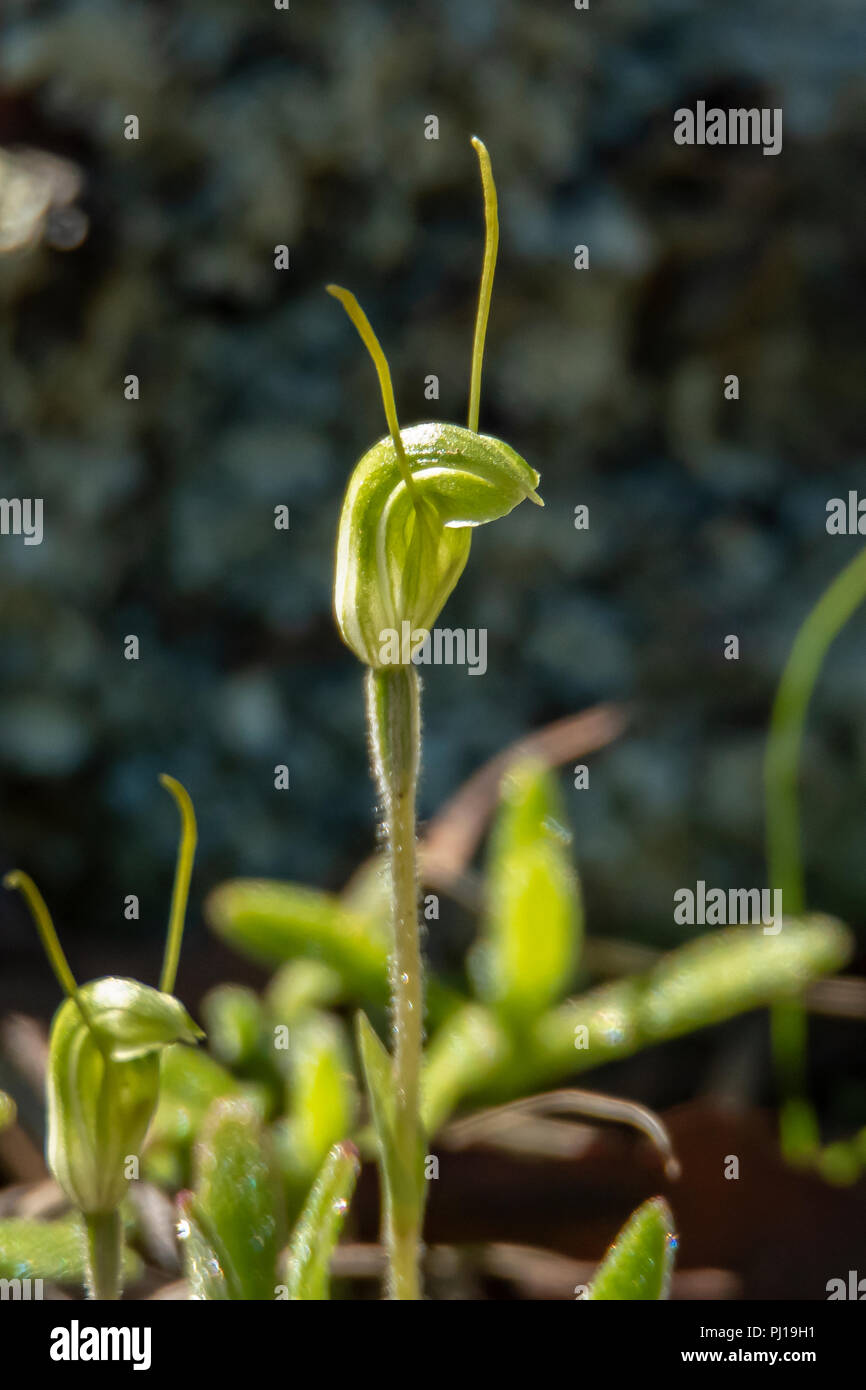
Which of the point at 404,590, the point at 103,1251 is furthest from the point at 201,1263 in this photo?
the point at 404,590

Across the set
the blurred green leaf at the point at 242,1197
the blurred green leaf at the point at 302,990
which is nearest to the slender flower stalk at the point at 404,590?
the blurred green leaf at the point at 242,1197

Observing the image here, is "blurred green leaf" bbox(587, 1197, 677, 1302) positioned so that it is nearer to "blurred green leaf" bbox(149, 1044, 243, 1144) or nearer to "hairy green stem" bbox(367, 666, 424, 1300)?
"hairy green stem" bbox(367, 666, 424, 1300)

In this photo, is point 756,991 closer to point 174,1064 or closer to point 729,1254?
point 729,1254

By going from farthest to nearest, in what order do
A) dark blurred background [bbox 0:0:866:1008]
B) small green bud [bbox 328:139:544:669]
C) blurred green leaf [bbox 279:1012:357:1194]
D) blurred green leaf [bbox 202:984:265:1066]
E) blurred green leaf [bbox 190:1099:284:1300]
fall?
dark blurred background [bbox 0:0:866:1008], blurred green leaf [bbox 202:984:265:1066], blurred green leaf [bbox 279:1012:357:1194], blurred green leaf [bbox 190:1099:284:1300], small green bud [bbox 328:139:544:669]

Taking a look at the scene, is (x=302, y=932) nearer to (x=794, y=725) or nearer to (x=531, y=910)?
(x=531, y=910)

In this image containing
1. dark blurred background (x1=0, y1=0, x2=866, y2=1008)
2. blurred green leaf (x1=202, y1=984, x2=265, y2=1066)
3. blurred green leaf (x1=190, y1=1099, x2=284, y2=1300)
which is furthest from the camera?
dark blurred background (x1=0, y1=0, x2=866, y2=1008)

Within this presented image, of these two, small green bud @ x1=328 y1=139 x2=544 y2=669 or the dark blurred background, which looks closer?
small green bud @ x1=328 y1=139 x2=544 y2=669

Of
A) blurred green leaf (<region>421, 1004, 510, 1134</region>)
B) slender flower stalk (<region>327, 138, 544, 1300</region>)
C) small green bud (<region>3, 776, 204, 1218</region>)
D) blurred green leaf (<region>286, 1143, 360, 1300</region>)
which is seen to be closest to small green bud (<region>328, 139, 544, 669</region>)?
slender flower stalk (<region>327, 138, 544, 1300</region>)

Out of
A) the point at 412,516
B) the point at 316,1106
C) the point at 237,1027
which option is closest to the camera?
the point at 412,516
